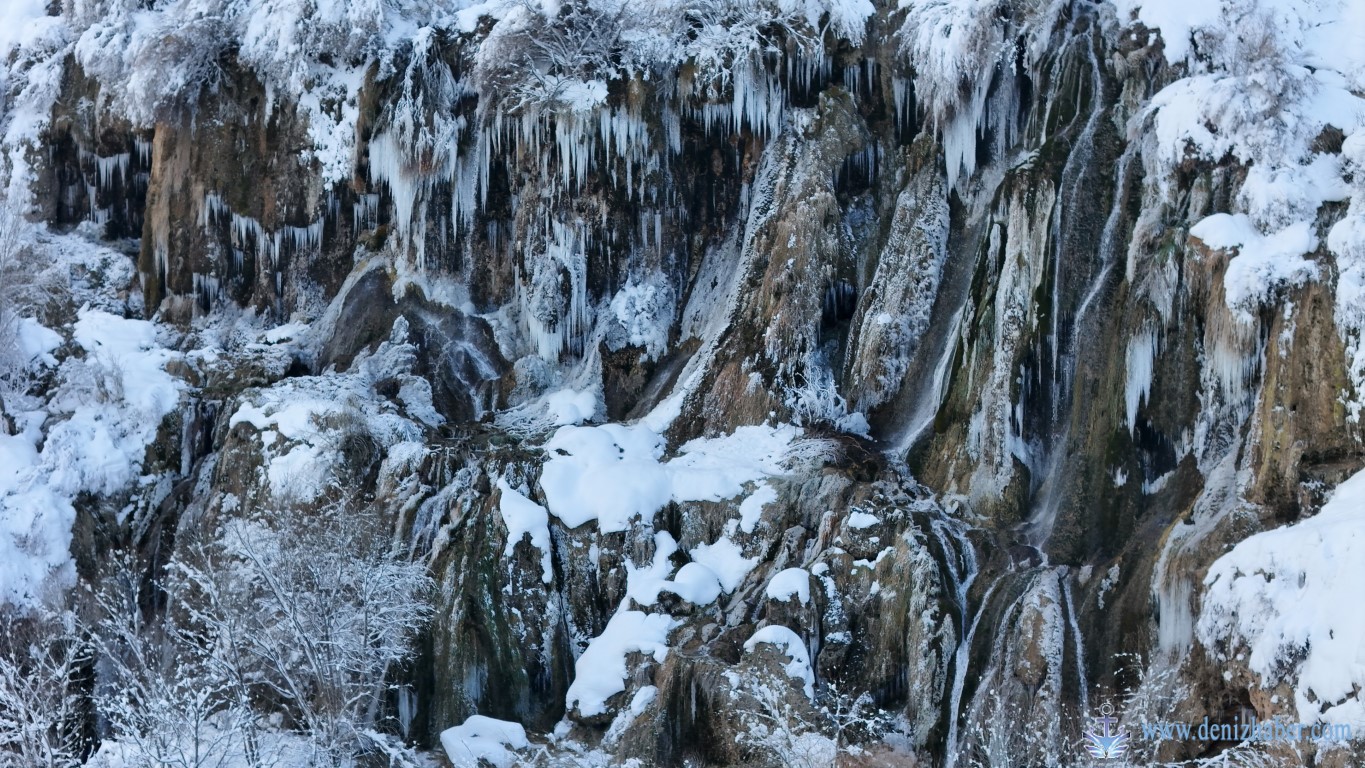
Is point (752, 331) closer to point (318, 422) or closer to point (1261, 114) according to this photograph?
point (318, 422)

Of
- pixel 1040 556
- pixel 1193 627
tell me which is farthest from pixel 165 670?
pixel 1193 627

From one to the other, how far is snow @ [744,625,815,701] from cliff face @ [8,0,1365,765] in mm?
83

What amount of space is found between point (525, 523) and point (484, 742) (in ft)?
12.0

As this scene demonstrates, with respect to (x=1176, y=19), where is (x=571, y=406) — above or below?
below

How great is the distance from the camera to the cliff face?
16406 millimetres

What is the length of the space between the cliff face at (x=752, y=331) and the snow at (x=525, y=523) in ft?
0.23

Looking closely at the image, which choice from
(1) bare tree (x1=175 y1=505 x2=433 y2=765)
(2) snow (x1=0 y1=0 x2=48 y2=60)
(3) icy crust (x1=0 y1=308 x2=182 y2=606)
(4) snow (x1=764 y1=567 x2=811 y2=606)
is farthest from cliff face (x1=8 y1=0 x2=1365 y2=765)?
(2) snow (x1=0 y1=0 x2=48 y2=60)

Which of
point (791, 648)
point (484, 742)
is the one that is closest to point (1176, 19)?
point (791, 648)

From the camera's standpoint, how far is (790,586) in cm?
1789

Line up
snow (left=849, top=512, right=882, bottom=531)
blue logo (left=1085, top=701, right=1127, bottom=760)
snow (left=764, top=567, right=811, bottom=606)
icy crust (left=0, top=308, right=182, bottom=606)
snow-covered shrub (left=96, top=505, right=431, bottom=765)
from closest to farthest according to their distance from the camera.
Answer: blue logo (left=1085, top=701, right=1127, bottom=760), snow-covered shrub (left=96, top=505, right=431, bottom=765), snow (left=764, top=567, right=811, bottom=606), snow (left=849, top=512, right=882, bottom=531), icy crust (left=0, top=308, right=182, bottom=606)

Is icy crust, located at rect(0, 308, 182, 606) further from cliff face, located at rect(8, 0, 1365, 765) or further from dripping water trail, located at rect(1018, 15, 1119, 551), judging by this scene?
dripping water trail, located at rect(1018, 15, 1119, 551)

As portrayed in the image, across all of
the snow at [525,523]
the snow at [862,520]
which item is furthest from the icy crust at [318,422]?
the snow at [862,520]

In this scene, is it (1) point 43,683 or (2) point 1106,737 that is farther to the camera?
(1) point 43,683

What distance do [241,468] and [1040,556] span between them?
12.5 meters
